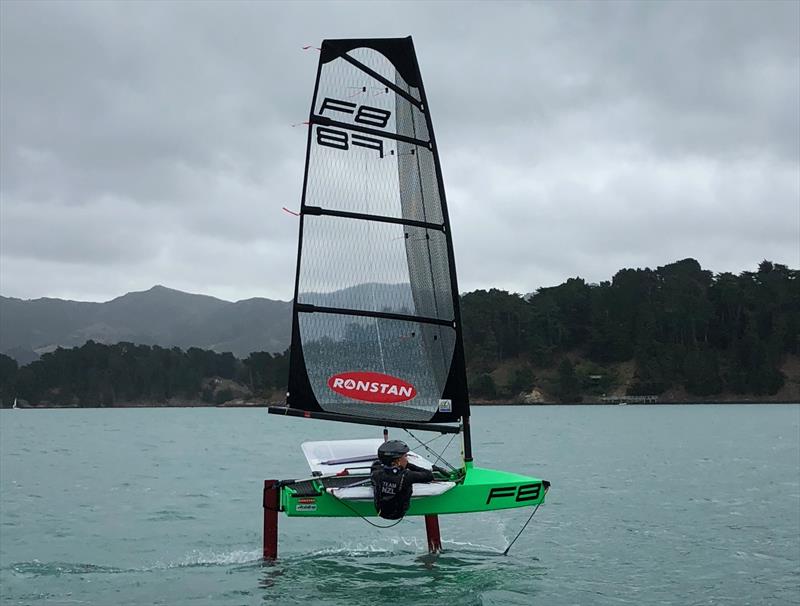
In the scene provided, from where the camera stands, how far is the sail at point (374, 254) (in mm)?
15102

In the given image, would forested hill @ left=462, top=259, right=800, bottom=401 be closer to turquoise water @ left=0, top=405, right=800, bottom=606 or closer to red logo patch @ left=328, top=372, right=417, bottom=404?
turquoise water @ left=0, top=405, right=800, bottom=606

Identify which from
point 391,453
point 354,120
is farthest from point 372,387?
point 354,120

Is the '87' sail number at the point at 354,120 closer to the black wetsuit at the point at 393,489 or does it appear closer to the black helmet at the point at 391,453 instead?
the black helmet at the point at 391,453

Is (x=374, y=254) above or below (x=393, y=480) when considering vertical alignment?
above

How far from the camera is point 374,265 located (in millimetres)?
15359

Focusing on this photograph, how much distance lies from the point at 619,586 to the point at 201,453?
3767cm

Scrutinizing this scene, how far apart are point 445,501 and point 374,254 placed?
4320 mm

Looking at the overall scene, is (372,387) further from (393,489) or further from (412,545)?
(412,545)

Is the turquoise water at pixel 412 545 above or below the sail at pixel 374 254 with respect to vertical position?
below

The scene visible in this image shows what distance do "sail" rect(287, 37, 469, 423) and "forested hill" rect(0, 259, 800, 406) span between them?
147464mm

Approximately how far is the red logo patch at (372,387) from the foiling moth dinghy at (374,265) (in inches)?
0.7

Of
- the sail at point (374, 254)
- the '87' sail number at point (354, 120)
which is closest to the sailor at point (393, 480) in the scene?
the sail at point (374, 254)

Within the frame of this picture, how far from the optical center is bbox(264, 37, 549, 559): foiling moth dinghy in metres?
15.1

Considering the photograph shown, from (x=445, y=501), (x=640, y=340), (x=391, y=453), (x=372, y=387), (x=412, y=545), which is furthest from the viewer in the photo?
(x=640, y=340)
